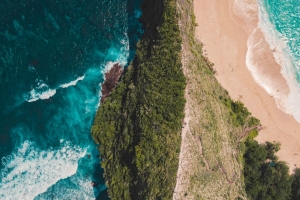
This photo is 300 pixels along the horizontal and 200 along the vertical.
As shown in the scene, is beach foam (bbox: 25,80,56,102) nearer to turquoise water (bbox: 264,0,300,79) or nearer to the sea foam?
the sea foam

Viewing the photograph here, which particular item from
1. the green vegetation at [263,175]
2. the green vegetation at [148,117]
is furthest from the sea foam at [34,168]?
the green vegetation at [263,175]

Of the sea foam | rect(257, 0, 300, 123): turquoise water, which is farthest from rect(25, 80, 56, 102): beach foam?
rect(257, 0, 300, 123): turquoise water

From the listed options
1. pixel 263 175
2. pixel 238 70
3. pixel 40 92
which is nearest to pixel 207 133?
pixel 263 175

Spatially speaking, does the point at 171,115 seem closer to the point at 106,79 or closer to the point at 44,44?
the point at 106,79

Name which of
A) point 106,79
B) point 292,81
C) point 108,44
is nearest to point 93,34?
point 108,44

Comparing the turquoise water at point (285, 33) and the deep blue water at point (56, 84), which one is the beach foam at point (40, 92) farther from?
the turquoise water at point (285, 33)
